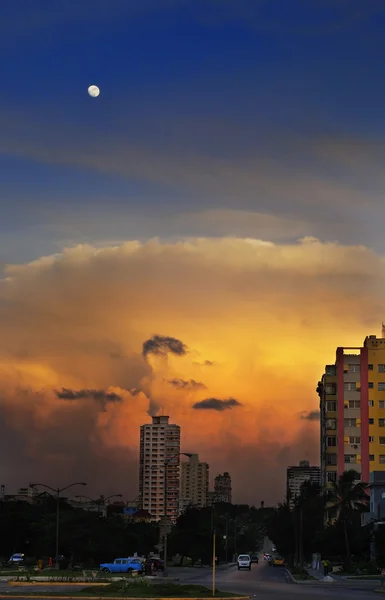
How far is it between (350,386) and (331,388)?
3965 millimetres

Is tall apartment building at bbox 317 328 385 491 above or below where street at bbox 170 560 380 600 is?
above

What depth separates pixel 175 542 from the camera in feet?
541

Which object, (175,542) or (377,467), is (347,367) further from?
(175,542)

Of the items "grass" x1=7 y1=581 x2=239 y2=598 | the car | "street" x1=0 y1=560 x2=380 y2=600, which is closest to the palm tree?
the car

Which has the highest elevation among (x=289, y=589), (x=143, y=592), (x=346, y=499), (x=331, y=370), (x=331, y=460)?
(x=331, y=370)

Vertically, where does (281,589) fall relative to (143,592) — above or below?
below

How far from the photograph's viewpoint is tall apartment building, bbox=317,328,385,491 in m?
182

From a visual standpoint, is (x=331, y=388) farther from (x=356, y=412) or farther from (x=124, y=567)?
(x=124, y=567)

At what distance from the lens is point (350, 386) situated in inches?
7362

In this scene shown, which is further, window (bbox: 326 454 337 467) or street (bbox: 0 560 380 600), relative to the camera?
window (bbox: 326 454 337 467)

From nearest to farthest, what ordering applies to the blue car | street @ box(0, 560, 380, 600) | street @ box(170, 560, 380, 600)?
1. street @ box(0, 560, 380, 600)
2. street @ box(170, 560, 380, 600)
3. the blue car

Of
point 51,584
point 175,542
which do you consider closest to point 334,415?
point 175,542

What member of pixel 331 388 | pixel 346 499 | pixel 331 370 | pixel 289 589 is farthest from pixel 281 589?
pixel 331 370

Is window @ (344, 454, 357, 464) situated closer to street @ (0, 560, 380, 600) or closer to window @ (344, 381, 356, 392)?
window @ (344, 381, 356, 392)
